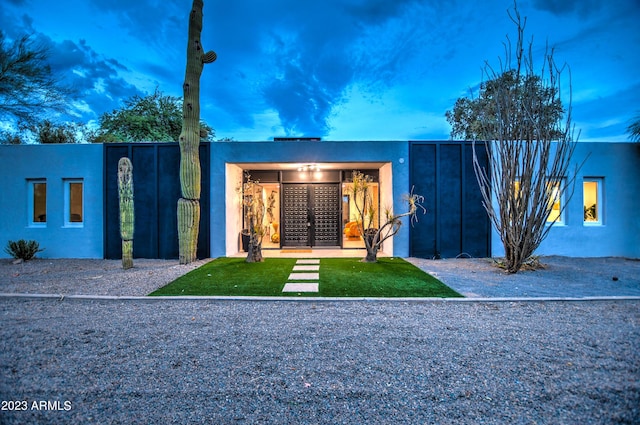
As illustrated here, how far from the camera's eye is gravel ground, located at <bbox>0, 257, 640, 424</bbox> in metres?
1.71

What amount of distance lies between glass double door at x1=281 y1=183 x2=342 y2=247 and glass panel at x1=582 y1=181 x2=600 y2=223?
23.2ft

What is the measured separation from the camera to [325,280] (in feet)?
17.3

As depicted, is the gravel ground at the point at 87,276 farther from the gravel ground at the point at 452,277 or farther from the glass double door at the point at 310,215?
the glass double door at the point at 310,215

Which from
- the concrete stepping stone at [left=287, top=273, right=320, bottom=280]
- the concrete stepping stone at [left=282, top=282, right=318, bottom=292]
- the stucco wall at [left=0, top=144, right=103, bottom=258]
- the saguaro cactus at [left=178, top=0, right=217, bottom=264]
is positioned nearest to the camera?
the concrete stepping stone at [left=282, top=282, right=318, bottom=292]

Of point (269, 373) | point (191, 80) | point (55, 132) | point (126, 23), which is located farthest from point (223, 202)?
point (126, 23)

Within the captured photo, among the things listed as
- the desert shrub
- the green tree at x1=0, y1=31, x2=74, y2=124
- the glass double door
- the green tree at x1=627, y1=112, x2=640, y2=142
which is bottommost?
the desert shrub

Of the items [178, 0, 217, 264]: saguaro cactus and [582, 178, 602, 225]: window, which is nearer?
[178, 0, 217, 264]: saguaro cactus

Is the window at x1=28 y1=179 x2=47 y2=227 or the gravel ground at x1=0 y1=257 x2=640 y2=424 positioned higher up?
the window at x1=28 y1=179 x2=47 y2=227

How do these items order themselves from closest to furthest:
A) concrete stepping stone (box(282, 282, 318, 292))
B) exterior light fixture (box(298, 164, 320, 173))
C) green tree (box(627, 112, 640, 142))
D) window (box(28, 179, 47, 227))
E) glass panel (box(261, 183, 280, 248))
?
concrete stepping stone (box(282, 282, 318, 292)), green tree (box(627, 112, 640, 142)), window (box(28, 179, 47, 227)), exterior light fixture (box(298, 164, 320, 173)), glass panel (box(261, 183, 280, 248))

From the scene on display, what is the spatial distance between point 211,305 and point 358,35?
14.7 meters

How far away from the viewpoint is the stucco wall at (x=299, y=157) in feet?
26.0

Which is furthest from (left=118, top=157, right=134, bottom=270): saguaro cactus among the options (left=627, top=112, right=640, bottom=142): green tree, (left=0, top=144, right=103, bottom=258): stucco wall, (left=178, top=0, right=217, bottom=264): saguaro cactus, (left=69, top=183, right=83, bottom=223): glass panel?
(left=627, top=112, right=640, bottom=142): green tree

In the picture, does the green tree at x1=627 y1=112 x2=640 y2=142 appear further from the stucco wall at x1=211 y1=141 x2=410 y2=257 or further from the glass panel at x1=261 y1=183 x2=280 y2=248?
the glass panel at x1=261 y1=183 x2=280 y2=248

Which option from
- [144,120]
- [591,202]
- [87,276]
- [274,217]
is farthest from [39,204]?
[591,202]
